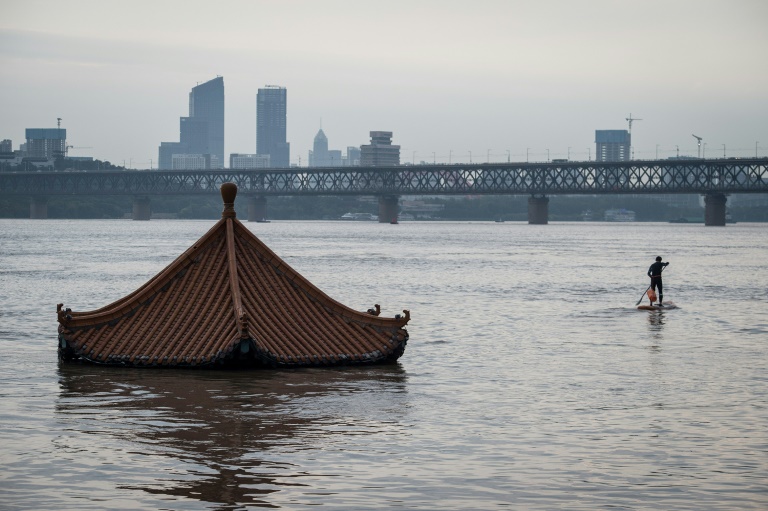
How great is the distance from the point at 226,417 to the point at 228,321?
4.80 meters

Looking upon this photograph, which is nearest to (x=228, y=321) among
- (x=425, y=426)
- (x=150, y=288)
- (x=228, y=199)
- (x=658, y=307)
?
(x=150, y=288)

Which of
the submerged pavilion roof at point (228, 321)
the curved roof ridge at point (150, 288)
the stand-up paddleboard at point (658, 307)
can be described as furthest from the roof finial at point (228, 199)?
the stand-up paddleboard at point (658, 307)

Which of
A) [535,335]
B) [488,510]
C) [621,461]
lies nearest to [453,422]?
[621,461]

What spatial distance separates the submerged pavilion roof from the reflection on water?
13.5 inches

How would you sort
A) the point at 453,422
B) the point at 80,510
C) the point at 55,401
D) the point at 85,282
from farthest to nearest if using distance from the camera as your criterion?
1. the point at 85,282
2. the point at 55,401
3. the point at 453,422
4. the point at 80,510

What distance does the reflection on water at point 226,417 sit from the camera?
45.6ft

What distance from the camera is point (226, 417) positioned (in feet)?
58.2

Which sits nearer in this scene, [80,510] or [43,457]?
[80,510]

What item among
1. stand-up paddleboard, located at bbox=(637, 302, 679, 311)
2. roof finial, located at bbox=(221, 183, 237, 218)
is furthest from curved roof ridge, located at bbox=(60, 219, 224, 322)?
stand-up paddleboard, located at bbox=(637, 302, 679, 311)

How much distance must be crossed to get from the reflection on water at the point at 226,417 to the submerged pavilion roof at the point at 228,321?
1.12 feet

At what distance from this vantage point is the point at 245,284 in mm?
23297

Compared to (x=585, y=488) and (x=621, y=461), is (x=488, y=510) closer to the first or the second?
(x=585, y=488)

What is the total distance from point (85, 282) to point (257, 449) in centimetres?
4010

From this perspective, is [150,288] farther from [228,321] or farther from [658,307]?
[658,307]
